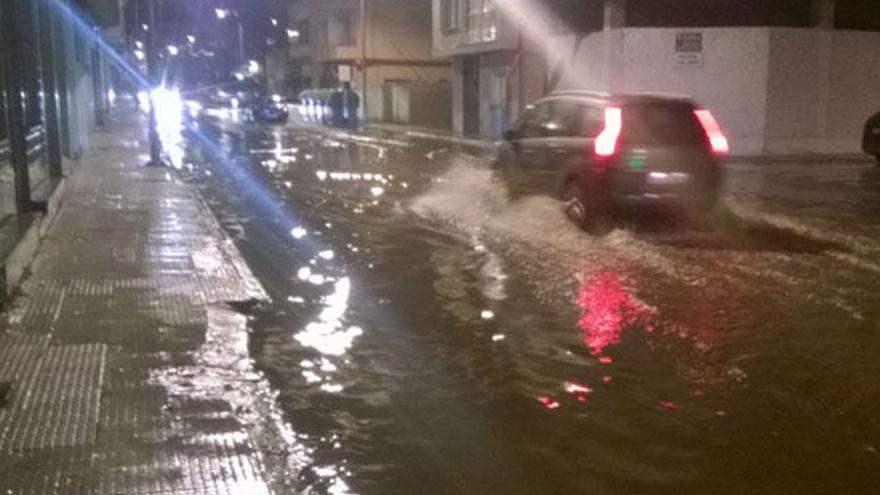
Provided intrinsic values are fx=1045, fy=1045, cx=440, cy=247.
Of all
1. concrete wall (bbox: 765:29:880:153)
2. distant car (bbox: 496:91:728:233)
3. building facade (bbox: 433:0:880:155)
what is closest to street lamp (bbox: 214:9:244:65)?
building facade (bbox: 433:0:880:155)

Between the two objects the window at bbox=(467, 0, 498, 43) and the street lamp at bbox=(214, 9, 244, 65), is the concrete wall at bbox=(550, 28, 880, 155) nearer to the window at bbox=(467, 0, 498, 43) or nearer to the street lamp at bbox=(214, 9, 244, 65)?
the window at bbox=(467, 0, 498, 43)

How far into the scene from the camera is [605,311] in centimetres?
905

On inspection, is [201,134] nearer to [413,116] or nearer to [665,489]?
[413,116]

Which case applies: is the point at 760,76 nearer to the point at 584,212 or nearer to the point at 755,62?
the point at 755,62

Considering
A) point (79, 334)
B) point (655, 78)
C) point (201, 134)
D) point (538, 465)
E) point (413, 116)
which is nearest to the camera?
point (538, 465)

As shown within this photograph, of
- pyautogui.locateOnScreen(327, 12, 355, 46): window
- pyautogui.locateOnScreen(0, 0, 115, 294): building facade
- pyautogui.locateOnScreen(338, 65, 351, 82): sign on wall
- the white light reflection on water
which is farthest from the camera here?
pyautogui.locateOnScreen(327, 12, 355, 46): window

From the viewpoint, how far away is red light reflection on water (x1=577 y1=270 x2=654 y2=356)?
26.7 ft

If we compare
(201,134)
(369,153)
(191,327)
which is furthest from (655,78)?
(191,327)

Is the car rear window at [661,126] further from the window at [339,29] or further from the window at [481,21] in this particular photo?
the window at [339,29]

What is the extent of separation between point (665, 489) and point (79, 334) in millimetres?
4729

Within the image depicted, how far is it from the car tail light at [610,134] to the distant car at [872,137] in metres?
13.1

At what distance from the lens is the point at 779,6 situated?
28812 mm

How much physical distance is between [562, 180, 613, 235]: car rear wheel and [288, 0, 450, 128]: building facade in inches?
1324

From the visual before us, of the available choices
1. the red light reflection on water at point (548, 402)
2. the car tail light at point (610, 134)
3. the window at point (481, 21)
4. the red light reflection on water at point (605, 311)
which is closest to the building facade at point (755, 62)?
the window at point (481, 21)
